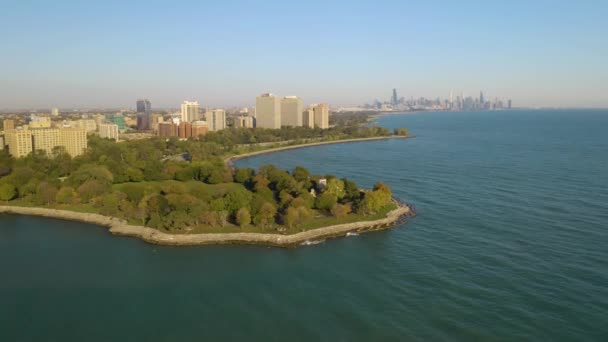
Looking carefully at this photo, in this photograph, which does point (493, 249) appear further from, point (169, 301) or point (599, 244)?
point (169, 301)

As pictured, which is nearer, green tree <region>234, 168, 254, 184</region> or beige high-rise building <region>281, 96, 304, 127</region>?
green tree <region>234, 168, 254, 184</region>

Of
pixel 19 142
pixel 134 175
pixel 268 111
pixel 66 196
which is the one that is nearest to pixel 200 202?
pixel 66 196

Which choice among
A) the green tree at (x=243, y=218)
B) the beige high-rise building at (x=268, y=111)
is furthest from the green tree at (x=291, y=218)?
the beige high-rise building at (x=268, y=111)

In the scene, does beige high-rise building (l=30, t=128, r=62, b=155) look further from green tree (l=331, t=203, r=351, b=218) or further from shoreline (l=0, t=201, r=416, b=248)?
green tree (l=331, t=203, r=351, b=218)

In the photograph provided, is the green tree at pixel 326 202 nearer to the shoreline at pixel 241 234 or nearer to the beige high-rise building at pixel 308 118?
the shoreline at pixel 241 234

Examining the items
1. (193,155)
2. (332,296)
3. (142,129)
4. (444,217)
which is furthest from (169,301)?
(142,129)

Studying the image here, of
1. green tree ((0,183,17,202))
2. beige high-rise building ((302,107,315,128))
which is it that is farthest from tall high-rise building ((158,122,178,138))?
green tree ((0,183,17,202))
